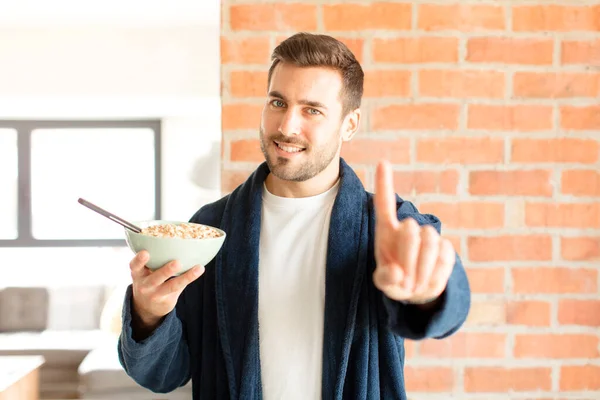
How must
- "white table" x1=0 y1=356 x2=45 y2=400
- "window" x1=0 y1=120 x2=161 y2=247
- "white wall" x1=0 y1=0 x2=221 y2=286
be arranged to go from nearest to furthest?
1. "white table" x1=0 y1=356 x2=45 y2=400
2. "white wall" x1=0 y1=0 x2=221 y2=286
3. "window" x1=0 y1=120 x2=161 y2=247

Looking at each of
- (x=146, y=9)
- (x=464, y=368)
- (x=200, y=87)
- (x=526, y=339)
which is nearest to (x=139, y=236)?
(x=464, y=368)

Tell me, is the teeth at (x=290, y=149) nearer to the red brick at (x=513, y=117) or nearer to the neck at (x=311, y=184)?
the neck at (x=311, y=184)

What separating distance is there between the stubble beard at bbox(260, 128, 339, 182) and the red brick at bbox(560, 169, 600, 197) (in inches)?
27.0

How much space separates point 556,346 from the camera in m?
1.40

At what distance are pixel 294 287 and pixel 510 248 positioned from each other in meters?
0.62

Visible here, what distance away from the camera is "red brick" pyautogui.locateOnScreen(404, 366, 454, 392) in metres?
1.38

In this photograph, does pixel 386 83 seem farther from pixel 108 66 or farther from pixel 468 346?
pixel 108 66

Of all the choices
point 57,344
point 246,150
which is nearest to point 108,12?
point 57,344

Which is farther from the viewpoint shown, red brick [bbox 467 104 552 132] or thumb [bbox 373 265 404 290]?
red brick [bbox 467 104 552 132]

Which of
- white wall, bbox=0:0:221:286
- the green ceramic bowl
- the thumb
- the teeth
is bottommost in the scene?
the thumb

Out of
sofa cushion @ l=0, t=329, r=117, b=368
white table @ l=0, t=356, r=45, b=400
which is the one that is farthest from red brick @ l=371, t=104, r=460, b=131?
sofa cushion @ l=0, t=329, r=117, b=368

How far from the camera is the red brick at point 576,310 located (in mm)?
1397

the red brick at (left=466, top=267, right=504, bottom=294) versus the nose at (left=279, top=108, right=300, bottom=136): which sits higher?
the nose at (left=279, top=108, right=300, bottom=136)

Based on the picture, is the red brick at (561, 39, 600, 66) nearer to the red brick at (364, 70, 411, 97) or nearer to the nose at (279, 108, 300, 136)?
the red brick at (364, 70, 411, 97)
